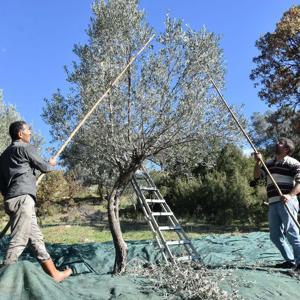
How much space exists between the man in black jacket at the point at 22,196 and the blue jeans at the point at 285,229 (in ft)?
12.0

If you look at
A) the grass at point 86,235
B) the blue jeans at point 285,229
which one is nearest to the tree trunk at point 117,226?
the blue jeans at point 285,229

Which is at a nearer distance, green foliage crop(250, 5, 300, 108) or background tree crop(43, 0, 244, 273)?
background tree crop(43, 0, 244, 273)

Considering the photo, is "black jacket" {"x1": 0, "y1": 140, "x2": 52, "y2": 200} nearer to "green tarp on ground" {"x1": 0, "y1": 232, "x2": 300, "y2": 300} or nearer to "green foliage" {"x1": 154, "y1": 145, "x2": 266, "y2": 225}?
"green tarp on ground" {"x1": 0, "y1": 232, "x2": 300, "y2": 300}

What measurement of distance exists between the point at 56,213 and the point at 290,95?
1654 cm

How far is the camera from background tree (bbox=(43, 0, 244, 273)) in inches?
370

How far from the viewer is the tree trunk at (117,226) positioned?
860 centimetres

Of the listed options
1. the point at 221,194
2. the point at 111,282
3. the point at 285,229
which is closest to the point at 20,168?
the point at 111,282

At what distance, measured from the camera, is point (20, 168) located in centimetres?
598

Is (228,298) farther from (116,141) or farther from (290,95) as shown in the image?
(290,95)

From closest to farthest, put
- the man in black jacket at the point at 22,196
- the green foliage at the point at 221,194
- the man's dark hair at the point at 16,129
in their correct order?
the man in black jacket at the point at 22,196 → the man's dark hair at the point at 16,129 → the green foliage at the point at 221,194

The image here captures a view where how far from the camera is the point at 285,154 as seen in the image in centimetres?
768

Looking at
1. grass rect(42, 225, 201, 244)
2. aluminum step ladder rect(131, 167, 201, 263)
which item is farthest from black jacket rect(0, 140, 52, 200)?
grass rect(42, 225, 201, 244)

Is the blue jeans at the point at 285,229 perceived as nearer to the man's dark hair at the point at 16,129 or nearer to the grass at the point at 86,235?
the man's dark hair at the point at 16,129

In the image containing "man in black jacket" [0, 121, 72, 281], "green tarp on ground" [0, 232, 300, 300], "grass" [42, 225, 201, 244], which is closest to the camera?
"green tarp on ground" [0, 232, 300, 300]
